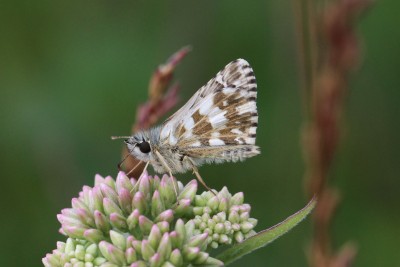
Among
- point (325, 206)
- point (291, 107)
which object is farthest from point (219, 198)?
point (291, 107)

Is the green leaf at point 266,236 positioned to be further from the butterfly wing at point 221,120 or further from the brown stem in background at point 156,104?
the brown stem in background at point 156,104

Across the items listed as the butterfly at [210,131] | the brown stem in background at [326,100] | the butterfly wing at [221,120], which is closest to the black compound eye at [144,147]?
the butterfly at [210,131]

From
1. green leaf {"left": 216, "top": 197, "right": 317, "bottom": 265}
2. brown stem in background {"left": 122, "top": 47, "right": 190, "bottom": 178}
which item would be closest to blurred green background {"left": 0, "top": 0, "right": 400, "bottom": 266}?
brown stem in background {"left": 122, "top": 47, "right": 190, "bottom": 178}

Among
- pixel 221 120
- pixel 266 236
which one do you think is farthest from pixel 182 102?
pixel 266 236

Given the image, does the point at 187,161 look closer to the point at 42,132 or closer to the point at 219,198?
the point at 219,198

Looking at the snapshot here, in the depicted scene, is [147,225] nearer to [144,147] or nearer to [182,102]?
[144,147]
